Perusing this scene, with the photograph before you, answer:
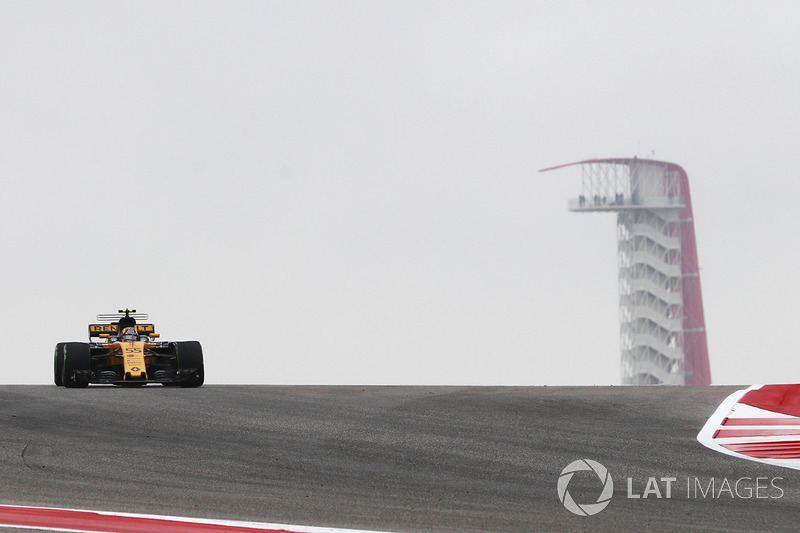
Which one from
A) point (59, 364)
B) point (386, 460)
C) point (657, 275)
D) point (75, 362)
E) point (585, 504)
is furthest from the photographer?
point (657, 275)

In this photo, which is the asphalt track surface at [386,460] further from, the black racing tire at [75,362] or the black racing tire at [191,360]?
the black racing tire at [191,360]

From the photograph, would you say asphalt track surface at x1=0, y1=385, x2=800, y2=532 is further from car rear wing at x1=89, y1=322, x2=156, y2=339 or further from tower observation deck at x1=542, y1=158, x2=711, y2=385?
tower observation deck at x1=542, y1=158, x2=711, y2=385

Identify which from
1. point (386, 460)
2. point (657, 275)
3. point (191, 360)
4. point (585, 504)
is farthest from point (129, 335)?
point (657, 275)

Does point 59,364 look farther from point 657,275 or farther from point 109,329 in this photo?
point 657,275

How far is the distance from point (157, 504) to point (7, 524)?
1201mm

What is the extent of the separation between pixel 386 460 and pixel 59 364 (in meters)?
11.3

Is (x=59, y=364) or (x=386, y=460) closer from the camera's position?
(x=386, y=460)

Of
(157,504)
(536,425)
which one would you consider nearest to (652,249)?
(536,425)

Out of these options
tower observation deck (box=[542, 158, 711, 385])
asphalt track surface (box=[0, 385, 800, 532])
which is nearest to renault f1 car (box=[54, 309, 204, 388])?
asphalt track surface (box=[0, 385, 800, 532])

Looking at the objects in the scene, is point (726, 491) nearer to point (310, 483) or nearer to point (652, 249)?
point (310, 483)

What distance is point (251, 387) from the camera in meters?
20.3

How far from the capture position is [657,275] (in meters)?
88.0

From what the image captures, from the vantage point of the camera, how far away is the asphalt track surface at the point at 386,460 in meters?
8.28

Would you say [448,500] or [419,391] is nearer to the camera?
[448,500]
